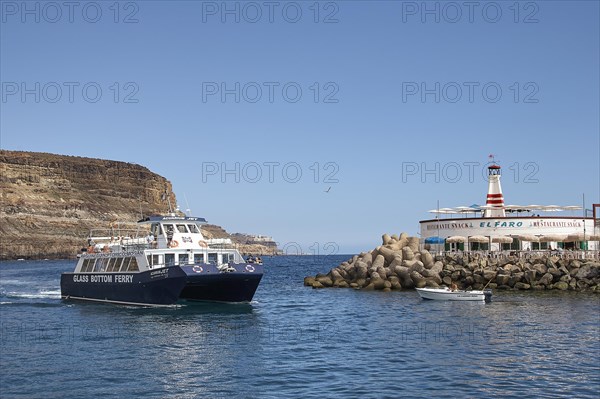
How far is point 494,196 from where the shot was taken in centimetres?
6200

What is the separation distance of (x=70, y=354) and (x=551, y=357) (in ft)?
64.8

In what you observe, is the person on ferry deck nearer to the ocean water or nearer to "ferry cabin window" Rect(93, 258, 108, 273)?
the ocean water

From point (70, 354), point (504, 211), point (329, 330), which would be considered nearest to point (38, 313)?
point (70, 354)

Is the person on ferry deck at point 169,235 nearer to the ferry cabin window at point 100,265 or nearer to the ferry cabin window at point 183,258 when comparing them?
the ferry cabin window at point 183,258

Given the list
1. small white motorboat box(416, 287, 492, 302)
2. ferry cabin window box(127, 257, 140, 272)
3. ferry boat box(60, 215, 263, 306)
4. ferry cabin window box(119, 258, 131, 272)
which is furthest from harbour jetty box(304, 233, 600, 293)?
ferry cabin window box(119, 258, 131, 272)

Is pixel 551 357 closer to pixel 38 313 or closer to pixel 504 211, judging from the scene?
pixel 38 313

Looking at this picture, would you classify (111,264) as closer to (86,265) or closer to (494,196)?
(86,265)

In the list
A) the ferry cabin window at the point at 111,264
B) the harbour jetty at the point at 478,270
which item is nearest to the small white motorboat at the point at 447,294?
the harbour jetty at the point at 478,270

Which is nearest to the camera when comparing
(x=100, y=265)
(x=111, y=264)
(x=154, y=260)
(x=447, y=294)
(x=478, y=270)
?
(x=154, y=260)

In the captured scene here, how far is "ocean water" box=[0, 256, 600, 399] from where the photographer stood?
2073cm

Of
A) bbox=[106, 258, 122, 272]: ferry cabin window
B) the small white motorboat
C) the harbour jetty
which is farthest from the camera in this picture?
the harbour jetty

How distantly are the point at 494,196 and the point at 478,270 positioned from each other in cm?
1240

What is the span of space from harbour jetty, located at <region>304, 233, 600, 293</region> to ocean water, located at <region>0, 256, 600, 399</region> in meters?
4.78

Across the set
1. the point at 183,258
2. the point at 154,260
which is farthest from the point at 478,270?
the point at 154,260
